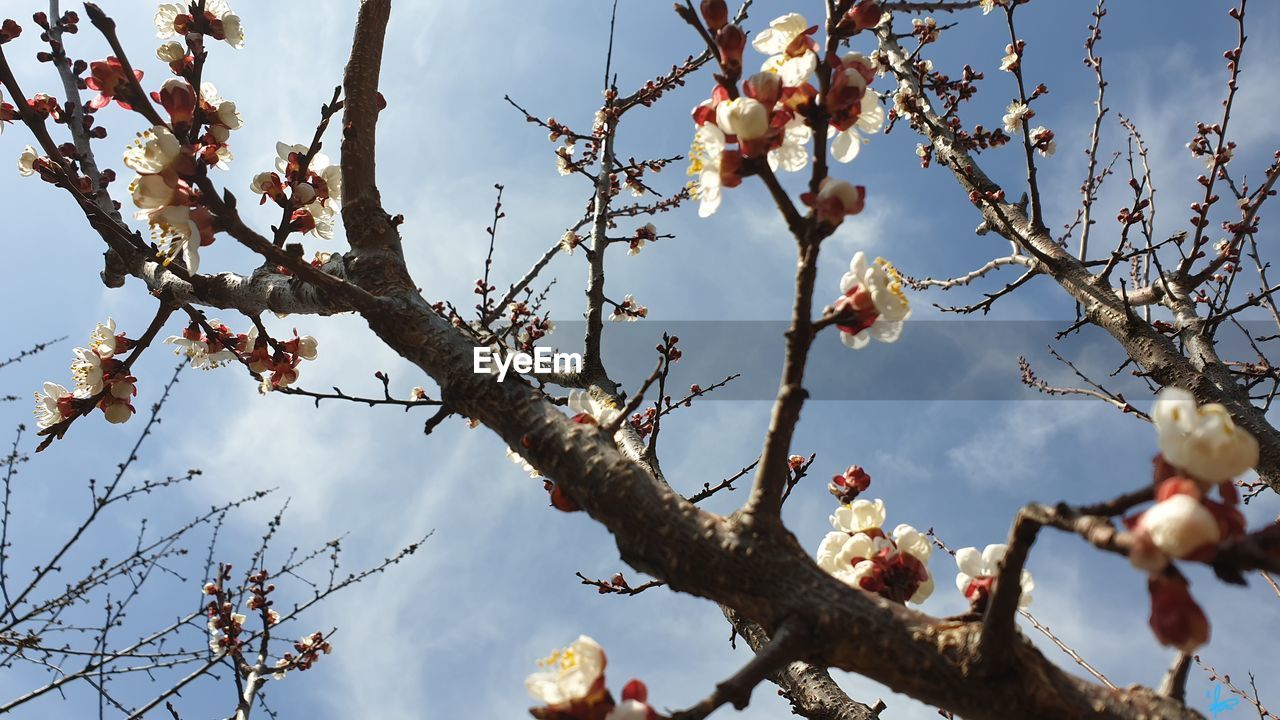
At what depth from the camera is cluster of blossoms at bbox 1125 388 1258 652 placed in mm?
878

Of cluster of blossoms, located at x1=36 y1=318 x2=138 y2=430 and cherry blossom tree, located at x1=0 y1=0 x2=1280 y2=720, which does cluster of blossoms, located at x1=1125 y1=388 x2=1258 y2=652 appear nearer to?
cherry blossom tree, located at x1=0 y1=0 x2=1280 y2=720

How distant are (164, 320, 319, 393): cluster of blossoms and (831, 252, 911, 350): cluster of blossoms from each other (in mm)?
2512

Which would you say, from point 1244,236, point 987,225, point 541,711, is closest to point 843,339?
point 541,711

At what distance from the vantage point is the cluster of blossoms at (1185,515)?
88 cm

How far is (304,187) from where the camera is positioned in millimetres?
2625

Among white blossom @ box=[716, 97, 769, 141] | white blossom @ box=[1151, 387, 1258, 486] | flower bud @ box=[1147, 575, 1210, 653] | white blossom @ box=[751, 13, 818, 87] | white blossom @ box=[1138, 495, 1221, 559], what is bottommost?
flower bud @ box=[1147, 575, 1210, 653]

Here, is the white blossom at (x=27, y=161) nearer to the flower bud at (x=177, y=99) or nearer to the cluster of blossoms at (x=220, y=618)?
the flower bud at (x=177, y=99)

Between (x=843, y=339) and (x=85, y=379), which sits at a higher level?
(x=85, y=379)

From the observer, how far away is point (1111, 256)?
367 cm

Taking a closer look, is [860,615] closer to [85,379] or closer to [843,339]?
[843,339]

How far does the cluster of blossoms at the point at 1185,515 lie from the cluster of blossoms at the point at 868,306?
0.58 meters

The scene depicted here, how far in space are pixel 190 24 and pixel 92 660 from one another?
3.54 meters

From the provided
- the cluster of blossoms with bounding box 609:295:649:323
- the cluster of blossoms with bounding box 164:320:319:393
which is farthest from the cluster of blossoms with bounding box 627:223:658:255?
the cluster of blossoms with bounding box 164:320:319:393

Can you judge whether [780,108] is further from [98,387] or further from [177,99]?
[98,387]
